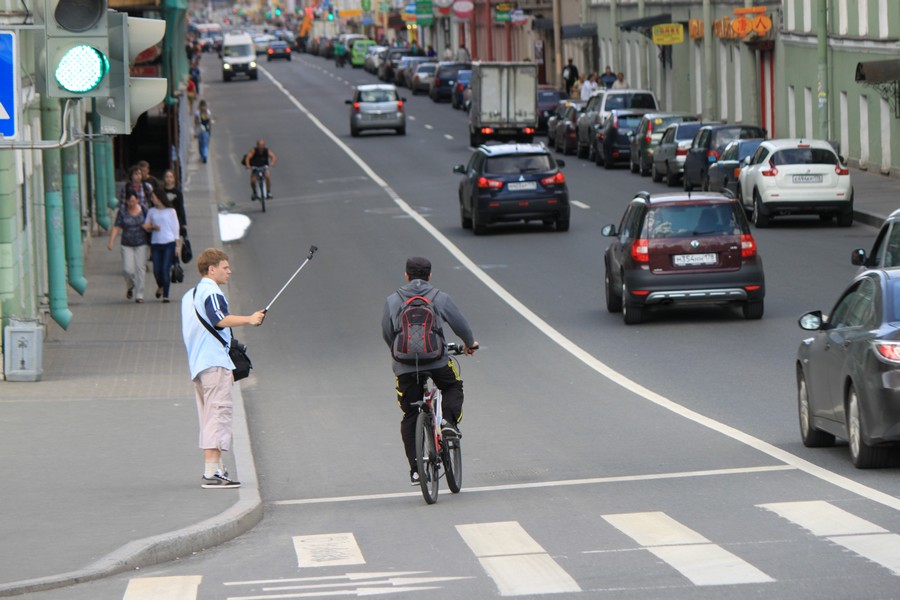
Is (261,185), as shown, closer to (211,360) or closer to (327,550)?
(211,360)

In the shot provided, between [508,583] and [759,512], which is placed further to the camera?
[759,512]

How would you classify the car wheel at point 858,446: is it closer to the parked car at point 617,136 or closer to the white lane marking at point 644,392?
the white lane marking at point 644,392

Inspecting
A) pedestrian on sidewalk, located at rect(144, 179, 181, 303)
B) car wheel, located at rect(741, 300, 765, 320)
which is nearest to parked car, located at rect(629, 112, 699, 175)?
pedestrian on sidewalk, located at rect(144, 179, 181, 303)

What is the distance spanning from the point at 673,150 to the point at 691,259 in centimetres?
2163

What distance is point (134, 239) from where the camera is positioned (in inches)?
1027

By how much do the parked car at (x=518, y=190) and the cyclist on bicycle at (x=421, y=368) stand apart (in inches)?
895

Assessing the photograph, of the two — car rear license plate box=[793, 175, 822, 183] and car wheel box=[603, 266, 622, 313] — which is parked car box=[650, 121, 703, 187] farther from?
car wheel box=[603, 266, 622, 313]

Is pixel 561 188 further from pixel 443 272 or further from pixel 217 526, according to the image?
pixel 217 526

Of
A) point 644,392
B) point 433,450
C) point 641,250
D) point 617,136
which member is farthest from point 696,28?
point 433,450

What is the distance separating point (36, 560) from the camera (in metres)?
10.2

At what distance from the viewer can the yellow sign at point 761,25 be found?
53.3 m

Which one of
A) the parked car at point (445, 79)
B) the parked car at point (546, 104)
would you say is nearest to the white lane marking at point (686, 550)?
the parked car at point (546, 104)

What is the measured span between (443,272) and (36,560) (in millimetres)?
20207

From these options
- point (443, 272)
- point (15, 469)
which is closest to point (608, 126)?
point (443, 272)
